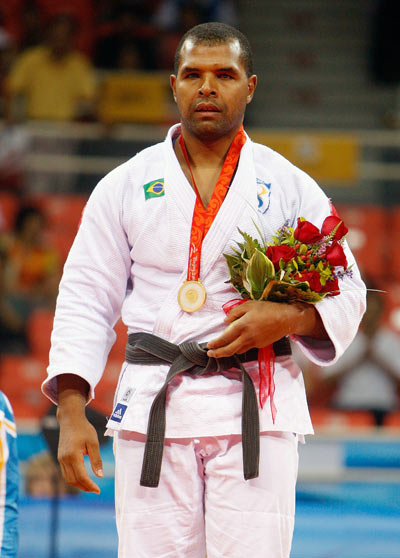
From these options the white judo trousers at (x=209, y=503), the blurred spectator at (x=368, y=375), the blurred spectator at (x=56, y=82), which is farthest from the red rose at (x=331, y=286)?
the blurred spectator at (x=56, y=82)

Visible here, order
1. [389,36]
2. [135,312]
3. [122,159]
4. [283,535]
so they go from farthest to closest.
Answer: [389,36], [122,159], [135,312], [283,535]

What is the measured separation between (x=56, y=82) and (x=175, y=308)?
622cm

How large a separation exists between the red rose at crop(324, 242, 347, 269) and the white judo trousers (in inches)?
17.6

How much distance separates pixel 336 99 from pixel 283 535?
8074 mm

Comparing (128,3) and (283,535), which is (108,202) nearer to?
(283,535)

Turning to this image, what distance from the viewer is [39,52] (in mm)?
8195

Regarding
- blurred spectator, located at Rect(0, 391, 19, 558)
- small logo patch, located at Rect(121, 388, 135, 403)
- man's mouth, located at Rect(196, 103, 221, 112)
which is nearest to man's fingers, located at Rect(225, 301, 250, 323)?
small logo patch, located at Rect(121, 388, 135, 403)

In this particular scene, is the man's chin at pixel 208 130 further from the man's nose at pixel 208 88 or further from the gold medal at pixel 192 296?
the gold medal at pixel 192 296

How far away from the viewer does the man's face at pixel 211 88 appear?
235 cm

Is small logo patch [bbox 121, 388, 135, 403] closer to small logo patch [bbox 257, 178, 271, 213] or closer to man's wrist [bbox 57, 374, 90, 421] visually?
man's wrist [bbox 57, 374, 90, 421]

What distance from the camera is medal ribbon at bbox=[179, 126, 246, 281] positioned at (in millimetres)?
2307

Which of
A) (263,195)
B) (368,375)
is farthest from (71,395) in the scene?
(368,375)

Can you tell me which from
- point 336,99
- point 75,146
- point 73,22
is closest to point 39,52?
point 73,22

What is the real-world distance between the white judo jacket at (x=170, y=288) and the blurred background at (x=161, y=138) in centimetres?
155
